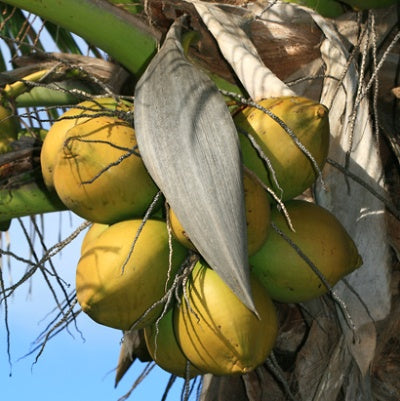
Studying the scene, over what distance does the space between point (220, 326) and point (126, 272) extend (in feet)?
0.52

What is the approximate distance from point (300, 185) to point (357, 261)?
0.20 metres

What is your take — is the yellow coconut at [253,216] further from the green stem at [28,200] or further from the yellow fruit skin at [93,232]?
the green stem at [28,200]

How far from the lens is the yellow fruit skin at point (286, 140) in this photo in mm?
1221

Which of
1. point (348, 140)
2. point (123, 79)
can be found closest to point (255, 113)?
point (348, 140)

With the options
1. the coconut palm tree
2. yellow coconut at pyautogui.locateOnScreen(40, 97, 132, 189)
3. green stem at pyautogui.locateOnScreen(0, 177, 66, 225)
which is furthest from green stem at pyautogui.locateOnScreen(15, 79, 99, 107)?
yellow coconut at pyautogui.locateOnScreen(40, 97, 132, 189)

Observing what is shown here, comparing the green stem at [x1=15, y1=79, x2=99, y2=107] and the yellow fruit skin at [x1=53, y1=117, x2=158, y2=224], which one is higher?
the yellow fruit skin at [x1=53, y1=117, x2=158, y2=224]

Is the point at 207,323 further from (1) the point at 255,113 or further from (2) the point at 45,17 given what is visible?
(2) the point at 45,17

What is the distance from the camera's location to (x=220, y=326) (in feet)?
3.87

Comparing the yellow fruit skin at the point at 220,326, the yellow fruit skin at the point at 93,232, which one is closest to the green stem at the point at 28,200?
the yellow fruit skin at the point at 93,232

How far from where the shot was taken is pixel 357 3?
1.58 m

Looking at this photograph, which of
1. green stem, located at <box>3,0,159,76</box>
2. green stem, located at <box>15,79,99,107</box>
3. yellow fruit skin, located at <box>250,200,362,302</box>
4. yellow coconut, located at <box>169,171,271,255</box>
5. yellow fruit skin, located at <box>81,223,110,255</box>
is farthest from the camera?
green stem, located at <box>15,79,99,107</box>

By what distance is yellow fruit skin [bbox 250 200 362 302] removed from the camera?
1.25 meters

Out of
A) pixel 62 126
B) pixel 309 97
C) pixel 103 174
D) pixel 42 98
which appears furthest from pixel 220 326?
pixel 42 98

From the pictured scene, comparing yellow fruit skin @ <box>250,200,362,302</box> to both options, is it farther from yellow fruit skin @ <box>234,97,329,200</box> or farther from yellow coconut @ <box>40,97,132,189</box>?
yellow coconut @ <box>40,97,132,189</box>
